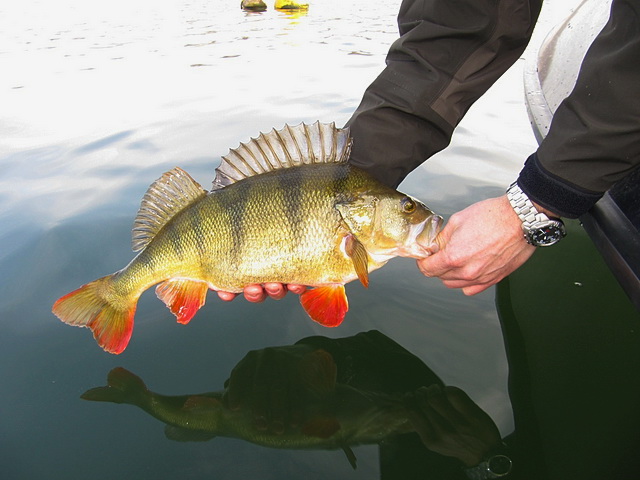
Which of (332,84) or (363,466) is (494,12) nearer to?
(363,466)

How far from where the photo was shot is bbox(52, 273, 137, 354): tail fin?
7.99ft

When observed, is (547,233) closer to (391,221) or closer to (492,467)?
(391,221)

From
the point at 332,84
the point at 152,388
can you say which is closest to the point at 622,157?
the point at 152,388

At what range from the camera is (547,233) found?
1.92m

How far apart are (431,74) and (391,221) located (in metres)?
0.88

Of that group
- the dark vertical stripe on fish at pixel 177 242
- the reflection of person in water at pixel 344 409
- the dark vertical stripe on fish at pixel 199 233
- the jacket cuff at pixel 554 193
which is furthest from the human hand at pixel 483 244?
the dark vertical stripe on fish at pixel 177 242

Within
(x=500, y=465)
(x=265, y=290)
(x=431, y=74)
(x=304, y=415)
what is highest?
(x=431, y=74)

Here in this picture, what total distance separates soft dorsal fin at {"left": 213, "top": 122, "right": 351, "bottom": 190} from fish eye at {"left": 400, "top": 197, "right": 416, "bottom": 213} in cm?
37

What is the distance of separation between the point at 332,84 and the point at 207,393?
6.43 meters

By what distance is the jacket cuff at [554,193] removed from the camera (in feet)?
5.93

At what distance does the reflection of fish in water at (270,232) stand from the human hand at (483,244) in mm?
176

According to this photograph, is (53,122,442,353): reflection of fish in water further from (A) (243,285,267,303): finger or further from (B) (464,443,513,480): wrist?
(B) (464,443,513,480): wrist

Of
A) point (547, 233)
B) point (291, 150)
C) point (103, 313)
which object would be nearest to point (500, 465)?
point (547, 233)

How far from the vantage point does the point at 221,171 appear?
2.46m
